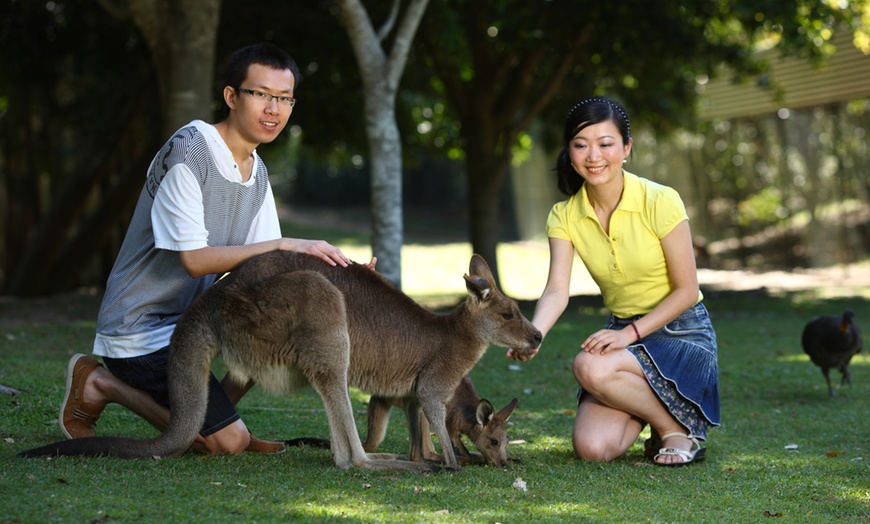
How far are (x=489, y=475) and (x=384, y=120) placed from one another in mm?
5029

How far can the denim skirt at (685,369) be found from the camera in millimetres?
4562

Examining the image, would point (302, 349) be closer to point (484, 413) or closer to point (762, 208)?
point (484, 413)

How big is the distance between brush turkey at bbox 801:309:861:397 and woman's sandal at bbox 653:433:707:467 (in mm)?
2737

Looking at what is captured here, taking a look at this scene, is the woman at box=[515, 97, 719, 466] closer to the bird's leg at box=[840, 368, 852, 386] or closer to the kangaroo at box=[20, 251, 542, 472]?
the kangaroo at box=[20, 251, 542, 472]

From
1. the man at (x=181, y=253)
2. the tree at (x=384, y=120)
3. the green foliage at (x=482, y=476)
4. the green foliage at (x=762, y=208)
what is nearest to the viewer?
the green foliage at (x=482, y=476)

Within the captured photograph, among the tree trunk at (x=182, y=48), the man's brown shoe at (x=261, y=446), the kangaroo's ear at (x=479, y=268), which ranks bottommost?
the man's brown shoe at (x=261, y=446)

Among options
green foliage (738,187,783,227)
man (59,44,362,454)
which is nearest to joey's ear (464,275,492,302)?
man (59,44,362,454)

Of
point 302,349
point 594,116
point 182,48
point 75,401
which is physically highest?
point 182,48

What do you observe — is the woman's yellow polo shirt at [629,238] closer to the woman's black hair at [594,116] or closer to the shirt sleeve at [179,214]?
the woman's black hair at [594,116]

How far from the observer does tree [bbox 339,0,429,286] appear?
8.53m

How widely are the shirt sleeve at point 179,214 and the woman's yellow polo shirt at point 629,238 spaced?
1.76 metres

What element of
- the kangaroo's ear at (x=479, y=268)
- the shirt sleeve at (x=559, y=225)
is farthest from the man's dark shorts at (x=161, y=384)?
the shirt sleeve at (x=559, y=225)

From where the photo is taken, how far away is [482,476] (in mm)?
4105

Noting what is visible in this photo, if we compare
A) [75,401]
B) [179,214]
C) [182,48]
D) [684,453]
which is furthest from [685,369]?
[182,48]
